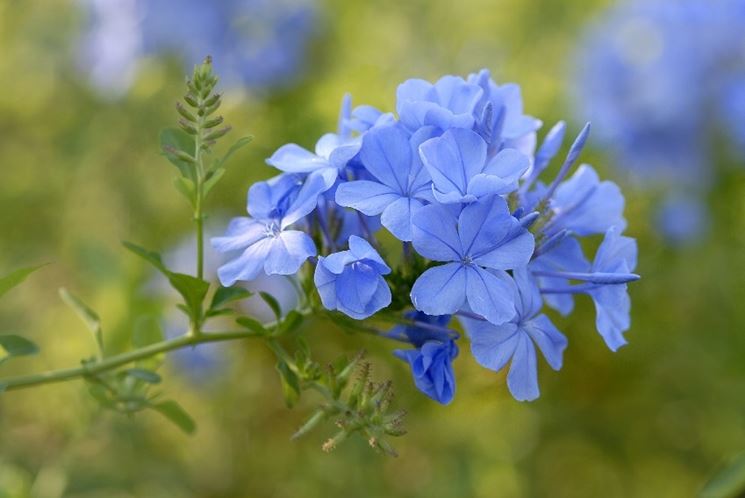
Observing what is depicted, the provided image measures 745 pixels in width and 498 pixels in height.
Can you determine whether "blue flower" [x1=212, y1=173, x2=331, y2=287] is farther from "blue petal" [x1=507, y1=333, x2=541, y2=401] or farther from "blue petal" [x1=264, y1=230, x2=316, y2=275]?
"blue petal" [x1=507, y1=333, x2=541, y2=401]

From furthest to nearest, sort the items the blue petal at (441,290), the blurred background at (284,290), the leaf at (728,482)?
the blurred background at (284,290), the leaf at (728,482), the blue petal at (441,290)

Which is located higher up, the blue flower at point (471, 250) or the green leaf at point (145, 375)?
the blue flower at point (471, 250)

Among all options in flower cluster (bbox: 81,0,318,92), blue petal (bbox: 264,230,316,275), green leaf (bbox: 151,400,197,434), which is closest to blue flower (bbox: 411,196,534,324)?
blue petal (bbox: 264,230,316,275)

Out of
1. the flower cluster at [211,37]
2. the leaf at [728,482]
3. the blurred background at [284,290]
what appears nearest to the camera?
the leaf at [728,482]

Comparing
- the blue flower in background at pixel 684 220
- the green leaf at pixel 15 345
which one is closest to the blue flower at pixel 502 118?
the green leaf at pixel 15 345

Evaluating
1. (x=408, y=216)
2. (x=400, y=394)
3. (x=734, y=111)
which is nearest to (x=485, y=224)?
(x=408, y=216)

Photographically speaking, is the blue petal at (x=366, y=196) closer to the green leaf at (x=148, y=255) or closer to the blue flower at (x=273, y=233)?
the blue flower at (x=273, y=233)

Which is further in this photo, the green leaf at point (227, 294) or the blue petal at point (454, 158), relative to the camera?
the green leaf at point (227, 294)
